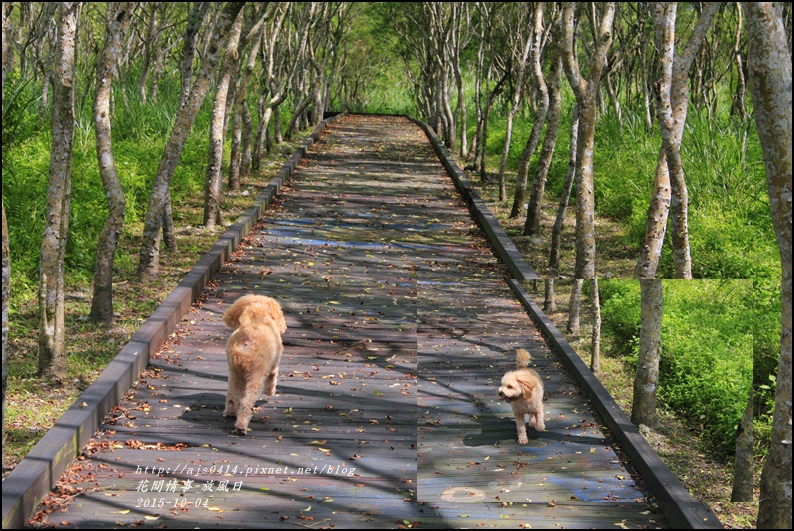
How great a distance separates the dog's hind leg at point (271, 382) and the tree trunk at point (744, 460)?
340 cm

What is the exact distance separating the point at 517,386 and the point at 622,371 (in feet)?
10.9

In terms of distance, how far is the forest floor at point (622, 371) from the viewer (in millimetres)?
6485

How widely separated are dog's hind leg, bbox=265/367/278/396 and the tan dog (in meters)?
1.76

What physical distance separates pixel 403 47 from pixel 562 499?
133 ft

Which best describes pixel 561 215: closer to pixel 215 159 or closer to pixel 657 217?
pixel 657 217

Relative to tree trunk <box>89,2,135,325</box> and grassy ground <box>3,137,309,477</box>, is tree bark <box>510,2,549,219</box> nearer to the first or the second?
grassy ground <box>3,137,309,477</box>

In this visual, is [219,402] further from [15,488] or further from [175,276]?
[175,276]

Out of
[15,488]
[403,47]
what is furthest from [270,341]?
[403,47]

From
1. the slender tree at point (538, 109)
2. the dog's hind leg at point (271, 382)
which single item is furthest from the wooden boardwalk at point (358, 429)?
the slender tree at point (538, 109)

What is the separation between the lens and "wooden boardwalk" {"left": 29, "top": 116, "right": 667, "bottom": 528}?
5227 millimetres

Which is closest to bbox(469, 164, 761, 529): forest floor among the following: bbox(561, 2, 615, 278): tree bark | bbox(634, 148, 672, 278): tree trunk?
bbox(561, 2, 615, 278): tree bark

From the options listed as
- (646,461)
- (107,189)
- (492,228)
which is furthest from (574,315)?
(107,189)

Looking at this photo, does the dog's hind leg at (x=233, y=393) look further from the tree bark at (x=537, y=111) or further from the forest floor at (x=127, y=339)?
the tree bark at (x=537, y=111)

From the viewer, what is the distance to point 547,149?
42.7ft
